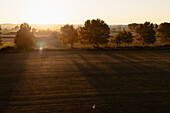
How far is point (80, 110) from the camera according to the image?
458 inches

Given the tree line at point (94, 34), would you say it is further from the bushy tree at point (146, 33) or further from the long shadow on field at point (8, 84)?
the long shadow on field at point (8, 84)

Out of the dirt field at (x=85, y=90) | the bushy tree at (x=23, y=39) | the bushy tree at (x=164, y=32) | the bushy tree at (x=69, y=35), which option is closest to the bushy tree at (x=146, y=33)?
the bushy tree at (x=164, y=32)

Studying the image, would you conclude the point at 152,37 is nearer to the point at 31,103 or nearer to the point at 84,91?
the point at 84,91

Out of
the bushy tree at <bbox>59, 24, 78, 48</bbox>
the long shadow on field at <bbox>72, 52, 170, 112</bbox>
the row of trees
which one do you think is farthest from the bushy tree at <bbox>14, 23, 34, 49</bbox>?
the long shadow on field at <bbox>72, 52, 170, 112</bbox>

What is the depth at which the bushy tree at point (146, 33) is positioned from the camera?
167 ft

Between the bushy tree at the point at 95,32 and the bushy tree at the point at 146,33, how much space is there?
1260 centimetres

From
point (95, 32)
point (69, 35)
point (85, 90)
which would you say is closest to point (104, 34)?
point (95, 32)

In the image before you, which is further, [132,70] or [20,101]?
[132,70]

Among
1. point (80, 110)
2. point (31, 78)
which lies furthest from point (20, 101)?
point (31, 78)

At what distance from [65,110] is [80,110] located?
1124 millimetres

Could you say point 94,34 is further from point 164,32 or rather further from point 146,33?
point 164,32

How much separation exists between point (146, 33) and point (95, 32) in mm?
17628

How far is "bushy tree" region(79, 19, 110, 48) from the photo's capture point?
153 feet

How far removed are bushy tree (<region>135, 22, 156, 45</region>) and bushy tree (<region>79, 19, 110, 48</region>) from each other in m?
12.6
